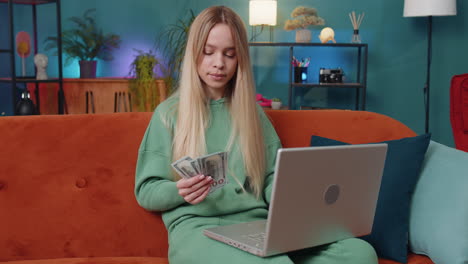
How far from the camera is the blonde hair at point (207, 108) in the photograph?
6.31 ft

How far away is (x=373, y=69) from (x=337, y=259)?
4251 mm

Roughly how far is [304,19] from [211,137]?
3536 mm

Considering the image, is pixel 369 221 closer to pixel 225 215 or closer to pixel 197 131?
pixel 225 215

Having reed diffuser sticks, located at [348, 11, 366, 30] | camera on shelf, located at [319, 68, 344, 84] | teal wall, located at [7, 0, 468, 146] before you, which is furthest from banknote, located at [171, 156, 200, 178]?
teal wall, located at [7, 0, 468, 146]

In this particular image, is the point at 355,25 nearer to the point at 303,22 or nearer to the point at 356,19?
the point at 356,19

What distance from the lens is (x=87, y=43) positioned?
543 centimetres

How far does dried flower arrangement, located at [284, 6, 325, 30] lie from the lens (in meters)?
5.28

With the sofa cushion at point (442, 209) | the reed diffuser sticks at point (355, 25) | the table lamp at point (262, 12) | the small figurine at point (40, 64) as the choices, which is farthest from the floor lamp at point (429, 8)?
the sofa cushion at point (442, 209)

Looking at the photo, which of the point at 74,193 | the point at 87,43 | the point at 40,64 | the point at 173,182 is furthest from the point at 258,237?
the point at 87,43

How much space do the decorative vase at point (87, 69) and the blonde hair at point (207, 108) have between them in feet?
11.2

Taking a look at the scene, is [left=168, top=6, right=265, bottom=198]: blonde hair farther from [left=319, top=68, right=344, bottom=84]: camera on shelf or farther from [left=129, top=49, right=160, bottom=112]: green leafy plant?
[left=319, top=68, right=344, bottom=84]: camera on shelf

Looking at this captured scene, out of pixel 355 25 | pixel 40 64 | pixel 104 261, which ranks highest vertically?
pixel 355 25

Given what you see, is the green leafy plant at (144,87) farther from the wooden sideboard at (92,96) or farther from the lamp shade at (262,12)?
the lamp shade at (262,12)

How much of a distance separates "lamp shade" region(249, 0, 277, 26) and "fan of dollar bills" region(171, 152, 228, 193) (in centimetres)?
379
